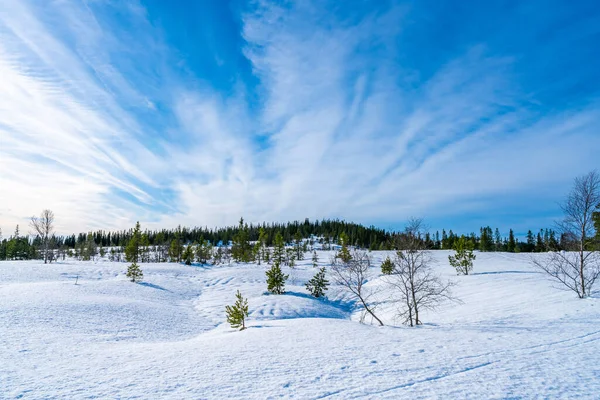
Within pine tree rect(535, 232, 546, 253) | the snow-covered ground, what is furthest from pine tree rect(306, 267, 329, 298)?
pine tree rect(535, 232, 546, 253)

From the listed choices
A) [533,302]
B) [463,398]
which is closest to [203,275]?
[533,302]

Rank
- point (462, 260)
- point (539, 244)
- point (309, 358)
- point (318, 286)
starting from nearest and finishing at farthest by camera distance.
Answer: point (309, 358), point (318, 286), point (462, 260), point (539, 244)

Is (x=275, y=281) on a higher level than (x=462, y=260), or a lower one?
lower

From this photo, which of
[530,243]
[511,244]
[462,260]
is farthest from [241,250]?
[530,243]

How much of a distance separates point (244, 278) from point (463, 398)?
39.6 m

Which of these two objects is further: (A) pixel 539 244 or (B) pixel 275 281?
(A) pixel 539 244

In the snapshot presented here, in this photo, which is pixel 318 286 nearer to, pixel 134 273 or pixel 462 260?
pixel 462 260

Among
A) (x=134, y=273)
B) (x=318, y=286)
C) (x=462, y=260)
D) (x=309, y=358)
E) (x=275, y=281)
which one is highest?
(x=309, y=358)

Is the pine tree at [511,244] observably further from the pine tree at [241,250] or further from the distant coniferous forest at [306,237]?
the pine tree at [241,250]

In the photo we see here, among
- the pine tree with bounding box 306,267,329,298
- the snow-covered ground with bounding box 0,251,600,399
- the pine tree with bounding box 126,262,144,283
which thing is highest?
the snow-covered ground with bounding box 0,251,600,399

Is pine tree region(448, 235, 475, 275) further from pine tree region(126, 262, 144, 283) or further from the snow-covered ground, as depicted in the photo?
pine tree region(126, 262, 144, 283)

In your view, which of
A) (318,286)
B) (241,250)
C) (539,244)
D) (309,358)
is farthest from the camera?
(539,244)

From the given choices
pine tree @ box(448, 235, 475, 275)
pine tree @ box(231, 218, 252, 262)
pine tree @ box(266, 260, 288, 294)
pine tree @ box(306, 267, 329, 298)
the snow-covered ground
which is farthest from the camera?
pine tree @ box(231, 218, 252, 262)

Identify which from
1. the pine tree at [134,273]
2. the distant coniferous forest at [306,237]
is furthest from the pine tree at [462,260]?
the pine tree at [134,273]
